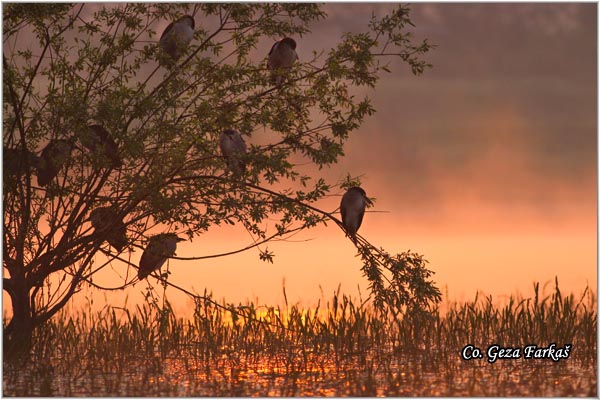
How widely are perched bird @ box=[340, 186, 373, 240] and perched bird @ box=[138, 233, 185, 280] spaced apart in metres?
2.14

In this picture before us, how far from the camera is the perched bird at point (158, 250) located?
40.8ft

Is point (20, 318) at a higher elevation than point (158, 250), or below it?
below

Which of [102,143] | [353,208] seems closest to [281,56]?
[353,208]

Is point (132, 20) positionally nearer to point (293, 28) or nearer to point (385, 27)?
point (293, 28)

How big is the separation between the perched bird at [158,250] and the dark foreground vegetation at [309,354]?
2.11 feet

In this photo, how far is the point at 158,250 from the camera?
1243cm

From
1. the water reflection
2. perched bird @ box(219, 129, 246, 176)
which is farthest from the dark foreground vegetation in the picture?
perched bird @ box(219, 129, 246, 176)

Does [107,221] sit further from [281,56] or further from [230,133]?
[281,56]

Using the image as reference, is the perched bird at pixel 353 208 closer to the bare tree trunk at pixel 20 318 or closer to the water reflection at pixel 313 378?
the water reflection at pixel 313 378

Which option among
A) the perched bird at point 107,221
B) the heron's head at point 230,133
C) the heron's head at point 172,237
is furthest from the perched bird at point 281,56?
the perched bird at point 107,221

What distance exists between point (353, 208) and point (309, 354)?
2.20m

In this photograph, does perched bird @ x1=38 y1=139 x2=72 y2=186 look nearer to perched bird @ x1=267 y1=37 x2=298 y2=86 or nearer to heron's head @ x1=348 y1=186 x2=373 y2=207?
perched bird @ x1=267 y1=37 x2=298 y2=86

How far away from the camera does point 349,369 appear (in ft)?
38.8

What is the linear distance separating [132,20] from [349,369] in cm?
518
